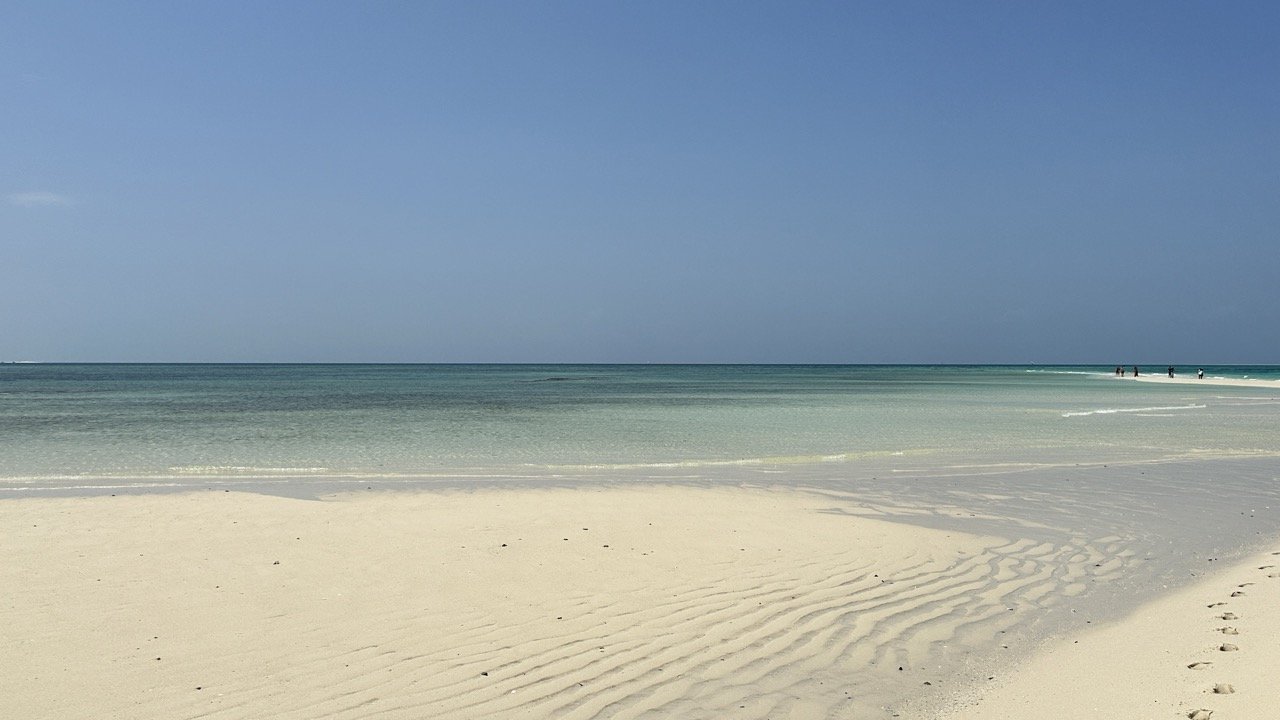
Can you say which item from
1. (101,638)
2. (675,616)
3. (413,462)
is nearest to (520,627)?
(675,616)

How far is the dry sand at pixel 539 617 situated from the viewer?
561cm

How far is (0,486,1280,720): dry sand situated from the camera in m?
5.61

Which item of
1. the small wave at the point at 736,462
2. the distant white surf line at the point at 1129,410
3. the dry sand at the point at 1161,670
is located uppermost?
the dry sand at the point at 1161,670

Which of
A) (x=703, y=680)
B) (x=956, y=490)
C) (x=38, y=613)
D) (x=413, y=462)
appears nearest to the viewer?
(x=703, y=680)

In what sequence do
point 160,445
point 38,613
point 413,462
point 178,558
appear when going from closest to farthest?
point 38,613
point 178,558
point 413,462
point 160,445

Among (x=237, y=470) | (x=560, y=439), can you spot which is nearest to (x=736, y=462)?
(x=560, y=439)

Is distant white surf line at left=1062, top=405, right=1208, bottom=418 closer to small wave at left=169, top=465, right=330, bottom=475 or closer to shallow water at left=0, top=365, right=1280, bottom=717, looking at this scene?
shallow water at left=0, top=365, right=1280, bottom=717

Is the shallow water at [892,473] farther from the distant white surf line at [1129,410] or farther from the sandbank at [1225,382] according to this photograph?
the sandbank at [1225,382]

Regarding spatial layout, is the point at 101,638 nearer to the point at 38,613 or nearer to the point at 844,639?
the point at 38,613

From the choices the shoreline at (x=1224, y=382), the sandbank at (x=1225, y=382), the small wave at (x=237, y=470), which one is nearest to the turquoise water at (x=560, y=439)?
the small wave at (x=237, y=470)

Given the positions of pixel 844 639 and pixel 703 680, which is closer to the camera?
pixel 703 680

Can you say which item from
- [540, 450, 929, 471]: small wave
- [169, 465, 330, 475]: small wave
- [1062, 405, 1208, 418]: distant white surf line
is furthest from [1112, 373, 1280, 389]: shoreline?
[169, 465, 330, 475]: small wave

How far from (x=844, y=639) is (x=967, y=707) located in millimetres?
1462

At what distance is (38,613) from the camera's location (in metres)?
7.29
